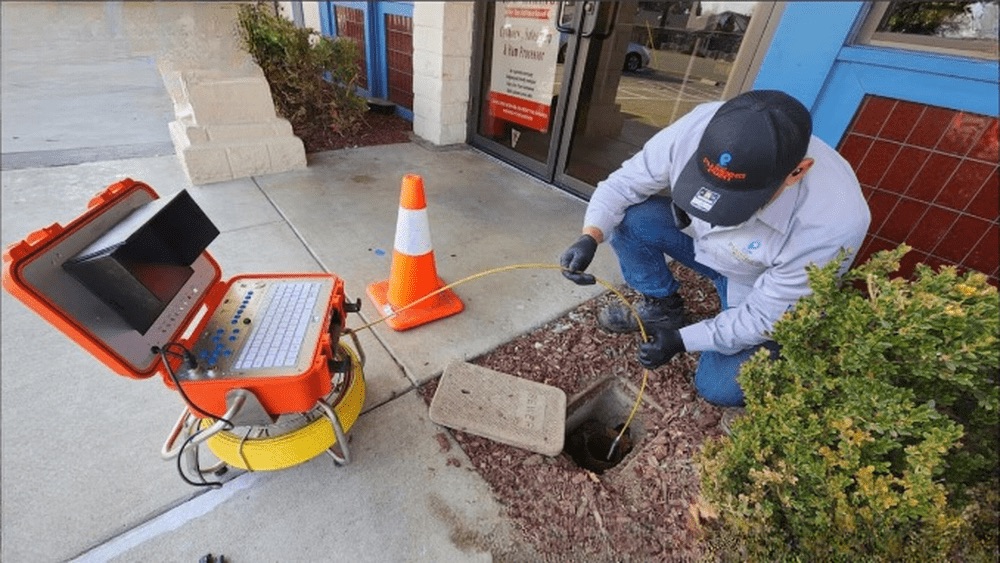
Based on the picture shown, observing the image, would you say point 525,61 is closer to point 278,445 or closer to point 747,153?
point 747,153

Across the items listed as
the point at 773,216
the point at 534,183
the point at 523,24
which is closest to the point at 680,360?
the point at 773,216

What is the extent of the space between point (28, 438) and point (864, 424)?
8.13 feet

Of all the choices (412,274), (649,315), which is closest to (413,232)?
(412,274)

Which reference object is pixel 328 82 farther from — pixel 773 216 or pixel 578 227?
pixel 773 216

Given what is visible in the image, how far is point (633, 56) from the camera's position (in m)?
2.61

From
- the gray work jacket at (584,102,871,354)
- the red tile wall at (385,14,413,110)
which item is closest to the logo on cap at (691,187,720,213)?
the gray work jacket at (584,102,871,354)

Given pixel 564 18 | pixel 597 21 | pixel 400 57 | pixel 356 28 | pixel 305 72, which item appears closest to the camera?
pixel 597 21

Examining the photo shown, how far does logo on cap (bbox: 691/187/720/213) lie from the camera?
1280 millimetres

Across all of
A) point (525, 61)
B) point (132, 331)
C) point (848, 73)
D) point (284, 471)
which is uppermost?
point (848, 73)

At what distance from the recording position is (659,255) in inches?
80.7

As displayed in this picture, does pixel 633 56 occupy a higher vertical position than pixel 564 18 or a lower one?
lower

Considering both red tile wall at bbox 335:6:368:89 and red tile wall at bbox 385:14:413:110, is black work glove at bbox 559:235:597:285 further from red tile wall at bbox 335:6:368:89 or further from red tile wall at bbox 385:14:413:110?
red tile wall at bbox 335:6:368:89

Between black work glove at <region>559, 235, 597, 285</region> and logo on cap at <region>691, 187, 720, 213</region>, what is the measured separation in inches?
22.4

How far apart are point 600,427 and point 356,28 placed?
17.8 ft
